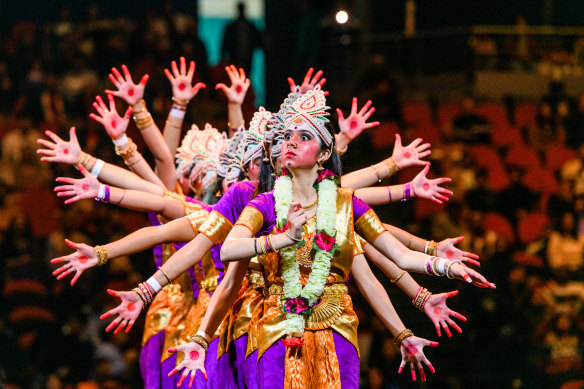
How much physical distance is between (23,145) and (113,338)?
234 centimetres

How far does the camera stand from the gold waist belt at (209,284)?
15.5ft

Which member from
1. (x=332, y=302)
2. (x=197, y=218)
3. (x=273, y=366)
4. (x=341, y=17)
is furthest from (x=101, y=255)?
(x=341, y=17)

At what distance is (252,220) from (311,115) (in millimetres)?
504

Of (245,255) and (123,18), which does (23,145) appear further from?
(245,255)

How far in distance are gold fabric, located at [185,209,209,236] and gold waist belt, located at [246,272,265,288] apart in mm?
326

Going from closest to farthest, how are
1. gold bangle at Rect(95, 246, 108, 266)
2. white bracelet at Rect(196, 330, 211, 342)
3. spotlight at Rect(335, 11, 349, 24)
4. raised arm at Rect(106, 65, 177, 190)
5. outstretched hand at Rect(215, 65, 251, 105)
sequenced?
1. white bracelet at Rect(196, 330, 211, 342)
2. gold bangle at Rect(95, 246, 108, 266)
3. raised arm at Rect(106, 65, 177, 190)
4. outstretched hand at Rect(215, 65, 251, 105)
5. spotlight at Rect(335, 11, 349, 24)

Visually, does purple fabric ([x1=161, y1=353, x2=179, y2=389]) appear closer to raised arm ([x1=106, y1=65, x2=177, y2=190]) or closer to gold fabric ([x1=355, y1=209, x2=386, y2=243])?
raised arm ([x1=106, y1=65, x2=177, y2=190])

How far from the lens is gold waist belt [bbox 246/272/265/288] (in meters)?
4.01

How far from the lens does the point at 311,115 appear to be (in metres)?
3.62

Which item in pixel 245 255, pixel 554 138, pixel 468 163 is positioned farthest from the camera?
pixel 554 138

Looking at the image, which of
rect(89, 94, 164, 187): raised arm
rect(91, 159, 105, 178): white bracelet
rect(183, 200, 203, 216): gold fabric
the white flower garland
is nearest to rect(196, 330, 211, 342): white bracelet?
the white flower garland

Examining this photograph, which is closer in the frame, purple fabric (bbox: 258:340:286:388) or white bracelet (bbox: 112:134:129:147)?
purple fabric (bbox: 258:340:286:388)

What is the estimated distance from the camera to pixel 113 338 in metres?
7.95

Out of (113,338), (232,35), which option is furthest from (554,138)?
(113,338)
